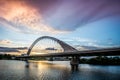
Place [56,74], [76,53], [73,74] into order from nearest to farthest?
[56,74] → [73,74] → [76,53]

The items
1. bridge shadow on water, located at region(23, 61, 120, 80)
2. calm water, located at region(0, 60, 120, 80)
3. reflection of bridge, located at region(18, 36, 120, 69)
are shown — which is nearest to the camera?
calm water, located at region(0, 60, 120, 80)

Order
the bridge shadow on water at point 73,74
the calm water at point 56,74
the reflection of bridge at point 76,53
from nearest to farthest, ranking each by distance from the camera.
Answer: the calm water at point 56,74
the bridge shadow on water at point 73,74
the reflection of bridge at point 76,53

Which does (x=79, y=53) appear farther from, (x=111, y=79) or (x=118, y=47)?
(x=111, y=79)

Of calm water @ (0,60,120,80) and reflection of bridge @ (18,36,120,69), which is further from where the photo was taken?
reflection of bridge @ (18,36,120,69)

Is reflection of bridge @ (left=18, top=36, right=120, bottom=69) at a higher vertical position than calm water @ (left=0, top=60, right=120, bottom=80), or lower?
higher

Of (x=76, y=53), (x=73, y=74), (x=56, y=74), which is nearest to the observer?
(x=56, y=74)

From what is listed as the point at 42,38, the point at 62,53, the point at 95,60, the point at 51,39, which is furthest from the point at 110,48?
the point at 95,60

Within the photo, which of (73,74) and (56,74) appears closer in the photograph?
(56,74)

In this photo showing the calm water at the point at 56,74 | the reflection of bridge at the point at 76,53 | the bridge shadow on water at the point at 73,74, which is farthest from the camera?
the reflection of bridge at the point at 76,53

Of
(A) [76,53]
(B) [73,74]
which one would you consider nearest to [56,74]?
(B) [73,74]

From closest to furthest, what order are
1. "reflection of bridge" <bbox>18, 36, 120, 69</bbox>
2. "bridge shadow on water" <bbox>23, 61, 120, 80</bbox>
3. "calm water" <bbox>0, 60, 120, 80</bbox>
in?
1. "calm water" <bbox>0, 60, 120, 80</bbox>
2. "bridge shadow on water" <bbox>23, 61, 120, 80</bbox>
3. "reflection of bridge" <bbox>18, 36, 120, 69</bbox>

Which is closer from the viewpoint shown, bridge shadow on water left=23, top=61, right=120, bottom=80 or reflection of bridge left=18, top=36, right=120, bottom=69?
bridge shadow on water left=23, top=61, right=120, bottom=80

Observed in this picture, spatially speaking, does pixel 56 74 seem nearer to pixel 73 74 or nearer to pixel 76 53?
pixel 73 74

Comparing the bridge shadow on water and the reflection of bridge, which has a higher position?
the reflection of bridge
